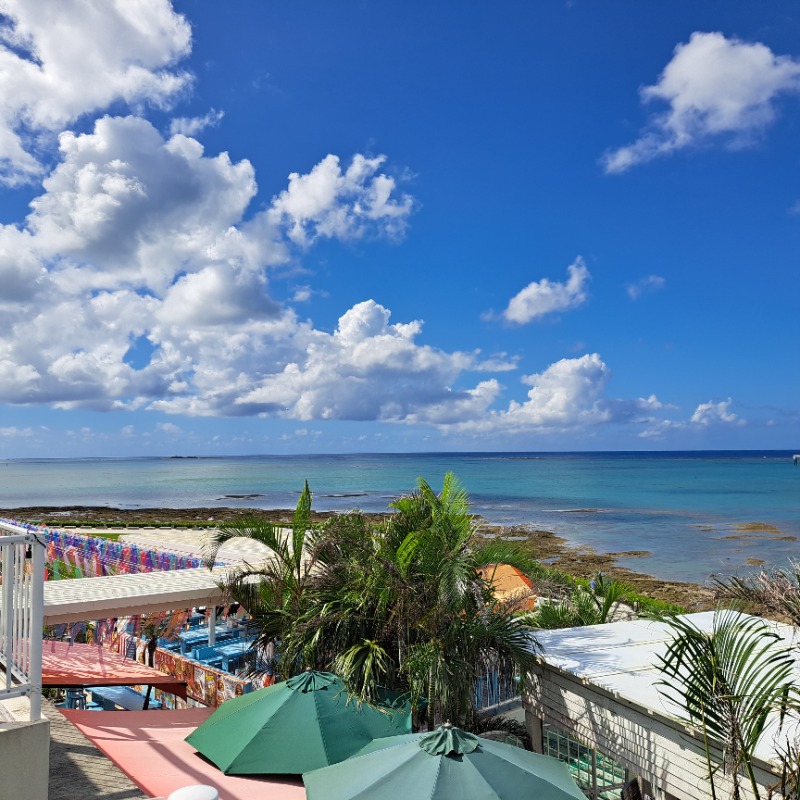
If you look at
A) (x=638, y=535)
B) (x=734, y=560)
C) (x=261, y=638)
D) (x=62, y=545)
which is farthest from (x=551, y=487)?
(x=261, y=638)

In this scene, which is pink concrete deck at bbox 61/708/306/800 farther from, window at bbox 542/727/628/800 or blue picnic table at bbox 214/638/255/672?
blue picnic table at bbox 214/638/255/672

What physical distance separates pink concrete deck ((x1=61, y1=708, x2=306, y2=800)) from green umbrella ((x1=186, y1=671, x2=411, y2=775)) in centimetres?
13

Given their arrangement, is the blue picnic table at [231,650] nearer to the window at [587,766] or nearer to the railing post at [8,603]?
the window at [587,766]

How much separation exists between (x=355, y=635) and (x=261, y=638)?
188cm

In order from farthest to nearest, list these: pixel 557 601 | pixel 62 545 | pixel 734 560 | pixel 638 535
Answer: pixel 638 535
pixel 734 560
pixel 62 545
pixel 557 601

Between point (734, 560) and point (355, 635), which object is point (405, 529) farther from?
point (734, 560)

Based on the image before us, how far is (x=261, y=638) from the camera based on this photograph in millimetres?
9703

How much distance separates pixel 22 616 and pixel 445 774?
325cm

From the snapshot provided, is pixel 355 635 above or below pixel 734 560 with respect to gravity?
above

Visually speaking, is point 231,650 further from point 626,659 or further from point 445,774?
point 445,774

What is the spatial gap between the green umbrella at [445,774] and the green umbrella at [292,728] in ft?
3.06

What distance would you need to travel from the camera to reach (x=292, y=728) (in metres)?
6.86

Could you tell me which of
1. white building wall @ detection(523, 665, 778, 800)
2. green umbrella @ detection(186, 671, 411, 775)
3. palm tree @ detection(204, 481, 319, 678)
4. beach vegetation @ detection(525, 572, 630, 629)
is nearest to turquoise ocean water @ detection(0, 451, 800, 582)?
beach vegetation @ detection(525, 572, 630, 629)

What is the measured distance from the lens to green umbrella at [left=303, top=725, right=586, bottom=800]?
5.10 m
